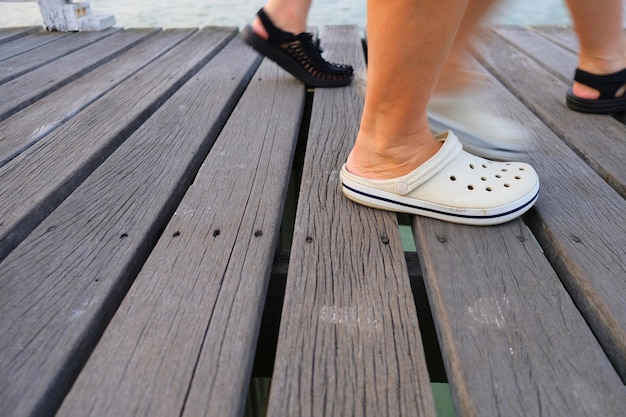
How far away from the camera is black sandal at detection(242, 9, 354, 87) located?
160 cm

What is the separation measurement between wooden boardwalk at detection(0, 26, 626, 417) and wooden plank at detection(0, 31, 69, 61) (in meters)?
1.01

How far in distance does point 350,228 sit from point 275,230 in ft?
0.43

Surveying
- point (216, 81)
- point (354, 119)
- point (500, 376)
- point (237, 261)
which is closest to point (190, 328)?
point (237, 261)

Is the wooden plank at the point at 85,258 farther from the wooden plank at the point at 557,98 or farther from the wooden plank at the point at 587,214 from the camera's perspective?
the wooden plank at the point at 557,98

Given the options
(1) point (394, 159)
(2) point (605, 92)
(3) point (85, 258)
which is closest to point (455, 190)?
(1) point (394, 159)

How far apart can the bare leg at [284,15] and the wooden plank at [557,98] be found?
0.72 metres

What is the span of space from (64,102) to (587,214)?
4.68 feet

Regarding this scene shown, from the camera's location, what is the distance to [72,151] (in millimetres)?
1204

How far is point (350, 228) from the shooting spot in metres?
0.92

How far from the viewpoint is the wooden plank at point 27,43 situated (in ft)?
7.35

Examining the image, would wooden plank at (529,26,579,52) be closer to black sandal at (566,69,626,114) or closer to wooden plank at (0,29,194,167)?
black sandal at (566,69,626,114)

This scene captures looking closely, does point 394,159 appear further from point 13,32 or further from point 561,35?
point 13,32

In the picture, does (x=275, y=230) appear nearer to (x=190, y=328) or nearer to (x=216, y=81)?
(x=190, y=328)

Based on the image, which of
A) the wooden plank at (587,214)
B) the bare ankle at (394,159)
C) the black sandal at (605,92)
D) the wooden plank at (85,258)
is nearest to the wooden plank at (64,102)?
the wooden plank at (85,258)
